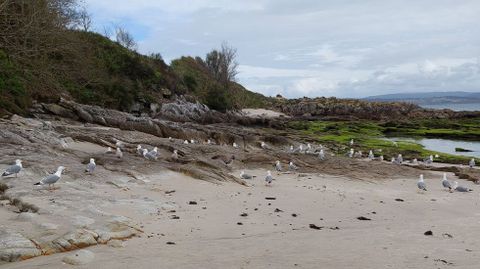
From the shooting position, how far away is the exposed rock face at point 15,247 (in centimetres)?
674

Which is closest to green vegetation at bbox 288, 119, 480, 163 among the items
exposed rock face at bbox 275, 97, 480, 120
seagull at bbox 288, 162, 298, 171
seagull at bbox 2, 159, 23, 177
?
seagull at bbox 288, 162, 298, 171

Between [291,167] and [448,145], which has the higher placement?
[291,167]

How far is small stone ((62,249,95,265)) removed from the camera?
671cm

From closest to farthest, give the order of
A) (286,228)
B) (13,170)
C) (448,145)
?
(286,228)
(13,170)
(448,145)

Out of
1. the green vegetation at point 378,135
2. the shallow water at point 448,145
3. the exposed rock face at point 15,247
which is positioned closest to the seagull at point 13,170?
the exposed rock face at point 15,247

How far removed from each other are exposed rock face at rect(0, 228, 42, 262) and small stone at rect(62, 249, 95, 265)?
0.48 metres

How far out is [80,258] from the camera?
6.83 metres

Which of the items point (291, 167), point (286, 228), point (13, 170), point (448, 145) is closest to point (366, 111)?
point (448, 145)

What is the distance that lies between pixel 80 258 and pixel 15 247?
0.92 m

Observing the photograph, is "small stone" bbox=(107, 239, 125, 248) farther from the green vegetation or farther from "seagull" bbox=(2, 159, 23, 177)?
the green vegetation

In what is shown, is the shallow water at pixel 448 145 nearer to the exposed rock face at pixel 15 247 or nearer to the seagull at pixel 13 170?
the seagull at pixel 13 170

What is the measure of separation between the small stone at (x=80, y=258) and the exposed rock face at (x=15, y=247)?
1.59 feet

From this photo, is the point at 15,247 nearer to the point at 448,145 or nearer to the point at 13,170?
the point at 13,170

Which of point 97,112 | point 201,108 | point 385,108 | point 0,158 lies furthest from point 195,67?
point 0,158
